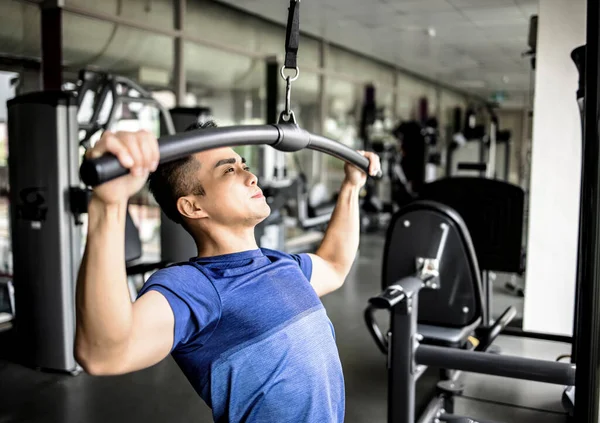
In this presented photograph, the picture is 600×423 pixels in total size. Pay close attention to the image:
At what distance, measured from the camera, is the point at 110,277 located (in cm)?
84

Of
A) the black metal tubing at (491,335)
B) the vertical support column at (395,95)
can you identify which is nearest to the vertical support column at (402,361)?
the black metal tubing at (491,335)

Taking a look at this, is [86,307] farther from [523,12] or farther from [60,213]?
[523,12]

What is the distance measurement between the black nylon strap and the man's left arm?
1.42ft

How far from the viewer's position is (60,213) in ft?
10.6

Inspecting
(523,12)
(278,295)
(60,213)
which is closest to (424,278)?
(278,295)

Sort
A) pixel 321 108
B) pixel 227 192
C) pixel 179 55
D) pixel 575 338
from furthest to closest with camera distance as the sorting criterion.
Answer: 1. pixel 321 108
2. pixel 179 55
3. pixel 575 338
4. pixel 227 192

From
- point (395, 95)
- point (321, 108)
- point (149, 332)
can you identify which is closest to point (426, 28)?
point (321, 108)

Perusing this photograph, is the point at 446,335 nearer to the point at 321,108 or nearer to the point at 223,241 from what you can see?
the point at 223,241

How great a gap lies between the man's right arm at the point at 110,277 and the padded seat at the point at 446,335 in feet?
6.00

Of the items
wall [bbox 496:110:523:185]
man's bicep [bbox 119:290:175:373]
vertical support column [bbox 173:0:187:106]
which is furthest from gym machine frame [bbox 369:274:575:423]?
wall [bbox 496:110:523:185]

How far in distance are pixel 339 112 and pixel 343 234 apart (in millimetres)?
7837

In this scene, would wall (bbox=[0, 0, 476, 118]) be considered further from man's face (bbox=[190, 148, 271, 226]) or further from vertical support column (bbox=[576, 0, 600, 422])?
vertical support column (bbox=[576, 0, 600, 422])

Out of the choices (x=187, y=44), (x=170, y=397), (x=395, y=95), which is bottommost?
(x=170, y=397)

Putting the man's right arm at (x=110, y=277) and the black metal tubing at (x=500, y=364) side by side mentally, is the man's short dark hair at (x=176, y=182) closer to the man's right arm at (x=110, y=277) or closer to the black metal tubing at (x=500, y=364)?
the man's right arm at (x=110, y=277)
